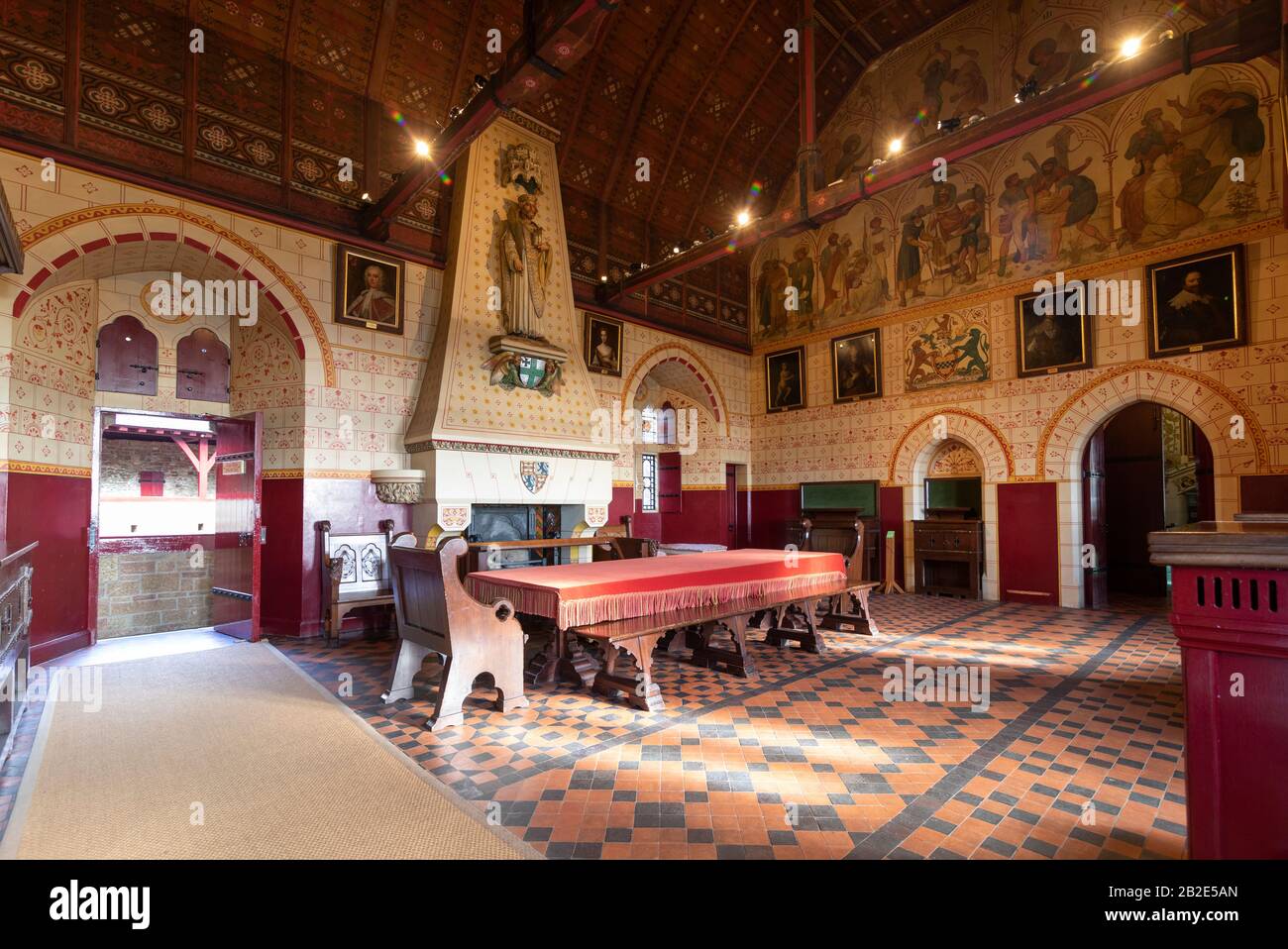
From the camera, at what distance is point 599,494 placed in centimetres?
895

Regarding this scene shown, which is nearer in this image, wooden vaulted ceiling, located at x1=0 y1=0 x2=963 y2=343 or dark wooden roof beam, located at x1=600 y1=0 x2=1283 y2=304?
dark wooden roof beam, located at x1=600 y1=0 x2=1283 y2=304

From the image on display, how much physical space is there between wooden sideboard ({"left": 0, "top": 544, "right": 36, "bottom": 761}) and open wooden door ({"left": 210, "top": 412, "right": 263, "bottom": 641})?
7.40ft

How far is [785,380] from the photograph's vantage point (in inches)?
484

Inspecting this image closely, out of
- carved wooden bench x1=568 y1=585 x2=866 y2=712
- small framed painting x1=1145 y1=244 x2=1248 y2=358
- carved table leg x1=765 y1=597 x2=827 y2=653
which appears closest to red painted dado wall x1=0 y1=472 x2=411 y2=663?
carved wooden bench x1=568 y1=585 x2=866 y2=712

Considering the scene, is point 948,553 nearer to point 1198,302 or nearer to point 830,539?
point 830,539

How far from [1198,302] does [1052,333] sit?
1.59 m

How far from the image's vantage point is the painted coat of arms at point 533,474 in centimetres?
801

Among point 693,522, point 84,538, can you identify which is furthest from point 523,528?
point 693,522

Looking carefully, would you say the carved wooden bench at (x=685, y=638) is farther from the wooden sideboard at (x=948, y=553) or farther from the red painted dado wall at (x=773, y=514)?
the red painted dado wall at (x=773, y=514)

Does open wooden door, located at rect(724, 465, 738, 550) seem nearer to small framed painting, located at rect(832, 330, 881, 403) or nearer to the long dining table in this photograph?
small framed painting, located at rect(832, 330, 881, 403)

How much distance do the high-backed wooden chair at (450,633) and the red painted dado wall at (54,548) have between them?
3.93 metres

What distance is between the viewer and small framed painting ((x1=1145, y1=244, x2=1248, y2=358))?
7461mm

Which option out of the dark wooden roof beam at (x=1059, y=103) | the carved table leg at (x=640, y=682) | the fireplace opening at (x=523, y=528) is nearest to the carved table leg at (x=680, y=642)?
the carved table leg at (x=640, y=682)

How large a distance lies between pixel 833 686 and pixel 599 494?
487 cm
